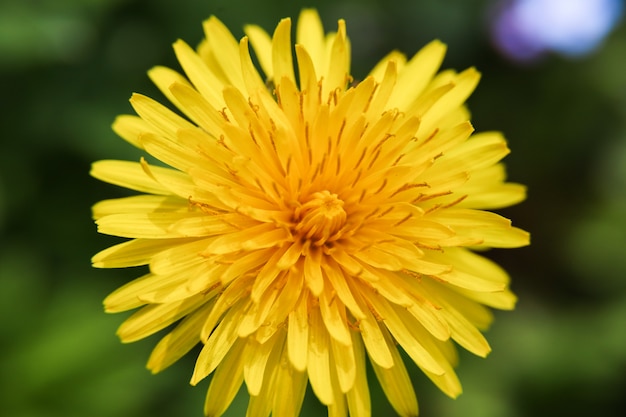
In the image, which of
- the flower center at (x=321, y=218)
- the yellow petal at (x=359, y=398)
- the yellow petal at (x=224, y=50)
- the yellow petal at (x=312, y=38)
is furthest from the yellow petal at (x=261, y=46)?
the yellow petal at (x=359, y=398)

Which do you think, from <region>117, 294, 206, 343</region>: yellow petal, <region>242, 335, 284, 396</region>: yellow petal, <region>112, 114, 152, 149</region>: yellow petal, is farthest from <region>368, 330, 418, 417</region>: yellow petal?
<region>112, 114, 152, 149</region>: yellow petal

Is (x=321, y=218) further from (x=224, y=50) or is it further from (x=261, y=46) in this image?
(x=261, y=46)

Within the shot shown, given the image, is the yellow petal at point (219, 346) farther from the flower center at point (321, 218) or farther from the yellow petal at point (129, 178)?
the yellow petal at point (129, 178)

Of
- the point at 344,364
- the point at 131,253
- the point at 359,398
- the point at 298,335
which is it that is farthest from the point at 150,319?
the point at 359,398

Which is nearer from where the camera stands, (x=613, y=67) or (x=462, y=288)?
(x=462, y=288)

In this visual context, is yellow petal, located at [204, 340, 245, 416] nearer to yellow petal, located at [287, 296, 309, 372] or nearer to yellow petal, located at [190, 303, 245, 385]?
yellow petal, located at [190, 303, 245, 385]

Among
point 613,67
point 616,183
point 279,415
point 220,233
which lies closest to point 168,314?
point 220,233

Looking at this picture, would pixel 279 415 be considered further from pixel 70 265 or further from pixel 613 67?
pixel 613 67

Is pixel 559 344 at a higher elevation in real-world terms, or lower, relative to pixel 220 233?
lower
